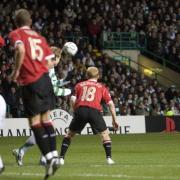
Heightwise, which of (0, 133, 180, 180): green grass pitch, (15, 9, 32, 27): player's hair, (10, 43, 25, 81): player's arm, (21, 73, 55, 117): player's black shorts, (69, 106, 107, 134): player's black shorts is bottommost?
(0, 133, 180, 180): green grass pitch

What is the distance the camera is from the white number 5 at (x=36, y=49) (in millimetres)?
10141

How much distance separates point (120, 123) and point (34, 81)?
16.5 meters

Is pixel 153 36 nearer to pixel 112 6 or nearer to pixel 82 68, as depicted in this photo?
pixel 112 6

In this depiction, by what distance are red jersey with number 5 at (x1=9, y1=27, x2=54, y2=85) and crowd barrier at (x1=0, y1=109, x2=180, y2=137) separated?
49.6 ft

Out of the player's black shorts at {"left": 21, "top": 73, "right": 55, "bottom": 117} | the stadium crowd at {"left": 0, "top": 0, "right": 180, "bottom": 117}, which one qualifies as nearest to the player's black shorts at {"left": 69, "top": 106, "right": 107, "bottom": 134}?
the player's black shorts at {"left": 21, "top": 73, "right": 55, "bottom": 117}

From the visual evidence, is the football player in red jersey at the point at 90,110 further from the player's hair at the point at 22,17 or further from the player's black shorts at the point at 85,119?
the player's hair at the point at 22,17

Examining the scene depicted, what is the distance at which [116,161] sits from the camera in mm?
14391

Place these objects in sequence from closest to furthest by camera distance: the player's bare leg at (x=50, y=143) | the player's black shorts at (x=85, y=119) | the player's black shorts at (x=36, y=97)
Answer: the player's bare leg at (x=50, y=143) → the player's black shorts at (x=36, y=97) → the player's black shorts at (x=85, y=119)

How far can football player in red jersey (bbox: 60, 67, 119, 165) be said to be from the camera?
1379 cm

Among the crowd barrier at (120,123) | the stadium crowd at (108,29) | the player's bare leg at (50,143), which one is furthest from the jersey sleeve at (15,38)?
the stadium crowd at (108,29)

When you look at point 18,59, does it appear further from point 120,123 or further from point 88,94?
point 120,123

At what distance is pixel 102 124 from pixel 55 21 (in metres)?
18.8

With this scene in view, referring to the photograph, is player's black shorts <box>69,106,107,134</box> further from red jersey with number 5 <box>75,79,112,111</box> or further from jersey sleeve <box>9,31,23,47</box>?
jersey sleeve <box>9,31,23,47</box>

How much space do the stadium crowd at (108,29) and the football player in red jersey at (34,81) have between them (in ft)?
52.5
